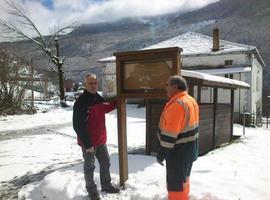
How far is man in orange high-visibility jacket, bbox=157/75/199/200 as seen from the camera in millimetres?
4504

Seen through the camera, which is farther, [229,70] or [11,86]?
[229,70]

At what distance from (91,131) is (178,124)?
1765 mm

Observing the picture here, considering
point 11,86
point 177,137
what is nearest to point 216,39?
point 11,86

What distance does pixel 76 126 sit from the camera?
18.2ft

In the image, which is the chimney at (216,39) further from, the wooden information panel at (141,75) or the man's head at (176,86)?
the man's head at (176,86)

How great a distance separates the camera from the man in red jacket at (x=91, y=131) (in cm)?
555

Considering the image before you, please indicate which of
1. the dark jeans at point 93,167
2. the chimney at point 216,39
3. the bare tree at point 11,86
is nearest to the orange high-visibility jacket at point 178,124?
the dark jeans at point 93,167

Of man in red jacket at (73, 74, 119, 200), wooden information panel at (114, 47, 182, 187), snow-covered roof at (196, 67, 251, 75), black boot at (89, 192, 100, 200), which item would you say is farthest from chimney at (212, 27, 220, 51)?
black boot at (89, 192, 100, 200)

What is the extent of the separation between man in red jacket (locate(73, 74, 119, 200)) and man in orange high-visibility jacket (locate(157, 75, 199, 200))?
1406mm

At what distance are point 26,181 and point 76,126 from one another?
2841 millimetres

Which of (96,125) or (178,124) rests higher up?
(178,124)

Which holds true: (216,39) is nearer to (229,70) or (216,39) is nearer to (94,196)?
(229,70)

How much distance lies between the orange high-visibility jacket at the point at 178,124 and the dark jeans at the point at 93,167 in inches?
61.7

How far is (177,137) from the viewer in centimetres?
457
